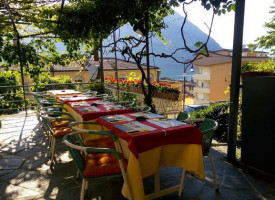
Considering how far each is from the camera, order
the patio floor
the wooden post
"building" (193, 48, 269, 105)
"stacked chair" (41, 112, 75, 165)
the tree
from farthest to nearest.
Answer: "building" (193, 48, 269, 105) < the tree < "stacked chair" (41, 112, 75, 165) < the wooden post < the patio floor

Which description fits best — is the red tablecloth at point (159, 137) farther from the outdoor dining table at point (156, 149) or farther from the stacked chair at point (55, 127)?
the stacked chair at point (55, 127)

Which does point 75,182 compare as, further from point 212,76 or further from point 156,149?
point 212,76

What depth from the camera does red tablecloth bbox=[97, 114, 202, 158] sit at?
1.90 meters

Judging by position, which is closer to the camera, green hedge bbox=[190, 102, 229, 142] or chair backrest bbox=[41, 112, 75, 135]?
chair backrest bbox=[41, 112, 75, 135]

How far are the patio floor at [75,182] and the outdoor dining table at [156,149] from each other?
0.40 m

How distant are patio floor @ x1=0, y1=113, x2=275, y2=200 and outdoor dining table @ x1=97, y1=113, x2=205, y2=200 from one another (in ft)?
1.30

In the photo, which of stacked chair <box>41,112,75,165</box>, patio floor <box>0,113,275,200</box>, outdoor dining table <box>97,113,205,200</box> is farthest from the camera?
stacked chair <box>41,112,75,165</box>

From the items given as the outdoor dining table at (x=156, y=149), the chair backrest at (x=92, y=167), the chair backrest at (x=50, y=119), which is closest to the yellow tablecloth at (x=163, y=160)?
the outdoor dining table at (x=156, y=149)

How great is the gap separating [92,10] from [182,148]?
14.7 feet

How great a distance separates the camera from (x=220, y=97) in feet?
99.7

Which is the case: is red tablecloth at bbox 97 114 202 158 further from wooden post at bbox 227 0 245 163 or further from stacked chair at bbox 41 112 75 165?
wooden post at bbox 227 0 245 163

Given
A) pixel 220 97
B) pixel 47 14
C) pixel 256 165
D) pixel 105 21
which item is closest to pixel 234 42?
Answer: pixel 256 165

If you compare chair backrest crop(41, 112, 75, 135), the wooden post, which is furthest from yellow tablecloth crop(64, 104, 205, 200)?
the wooden post

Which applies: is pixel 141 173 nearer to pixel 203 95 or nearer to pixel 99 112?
pixel 99 112
